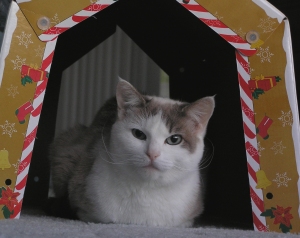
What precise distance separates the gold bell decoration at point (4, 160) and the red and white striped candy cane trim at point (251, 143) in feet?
2.76

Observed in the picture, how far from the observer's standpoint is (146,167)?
1390mm

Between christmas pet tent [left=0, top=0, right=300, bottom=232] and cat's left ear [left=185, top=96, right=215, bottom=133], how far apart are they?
0.44 ft

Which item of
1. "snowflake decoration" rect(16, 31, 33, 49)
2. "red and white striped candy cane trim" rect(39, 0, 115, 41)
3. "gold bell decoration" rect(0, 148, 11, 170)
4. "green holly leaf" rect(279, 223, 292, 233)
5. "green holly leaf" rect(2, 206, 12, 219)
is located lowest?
"green holly leaf" rect(279, 223, 292, 233)

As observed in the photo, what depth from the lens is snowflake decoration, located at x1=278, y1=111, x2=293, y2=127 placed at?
1488 mm

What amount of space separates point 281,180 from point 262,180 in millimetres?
65

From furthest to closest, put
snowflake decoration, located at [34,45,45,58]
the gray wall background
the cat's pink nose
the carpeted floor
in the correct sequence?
the gray wall background → snowflake decoration, located at [34,45,45,58] → the cat's pink nose → the carpeted floor

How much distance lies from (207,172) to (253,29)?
0.77m

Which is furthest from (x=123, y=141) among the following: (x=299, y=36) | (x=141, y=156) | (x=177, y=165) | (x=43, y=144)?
(x=299, y=36)

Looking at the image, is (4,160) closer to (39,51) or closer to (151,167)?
(39,51)

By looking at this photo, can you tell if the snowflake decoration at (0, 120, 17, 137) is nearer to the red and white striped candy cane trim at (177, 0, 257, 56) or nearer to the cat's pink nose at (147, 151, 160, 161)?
the cat's pink nose at (147, 151, 160, 161)

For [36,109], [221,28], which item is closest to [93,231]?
[36,109]

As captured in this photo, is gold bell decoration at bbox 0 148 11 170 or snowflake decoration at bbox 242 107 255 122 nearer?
gold bell decoration at bbox 0 148 11 170

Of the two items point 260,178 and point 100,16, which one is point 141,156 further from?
point 100,16

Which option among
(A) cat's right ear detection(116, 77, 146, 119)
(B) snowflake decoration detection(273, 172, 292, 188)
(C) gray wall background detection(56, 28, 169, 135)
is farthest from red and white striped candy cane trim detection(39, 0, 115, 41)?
(C) gray wall background detection(56, 28, 169, 135)
